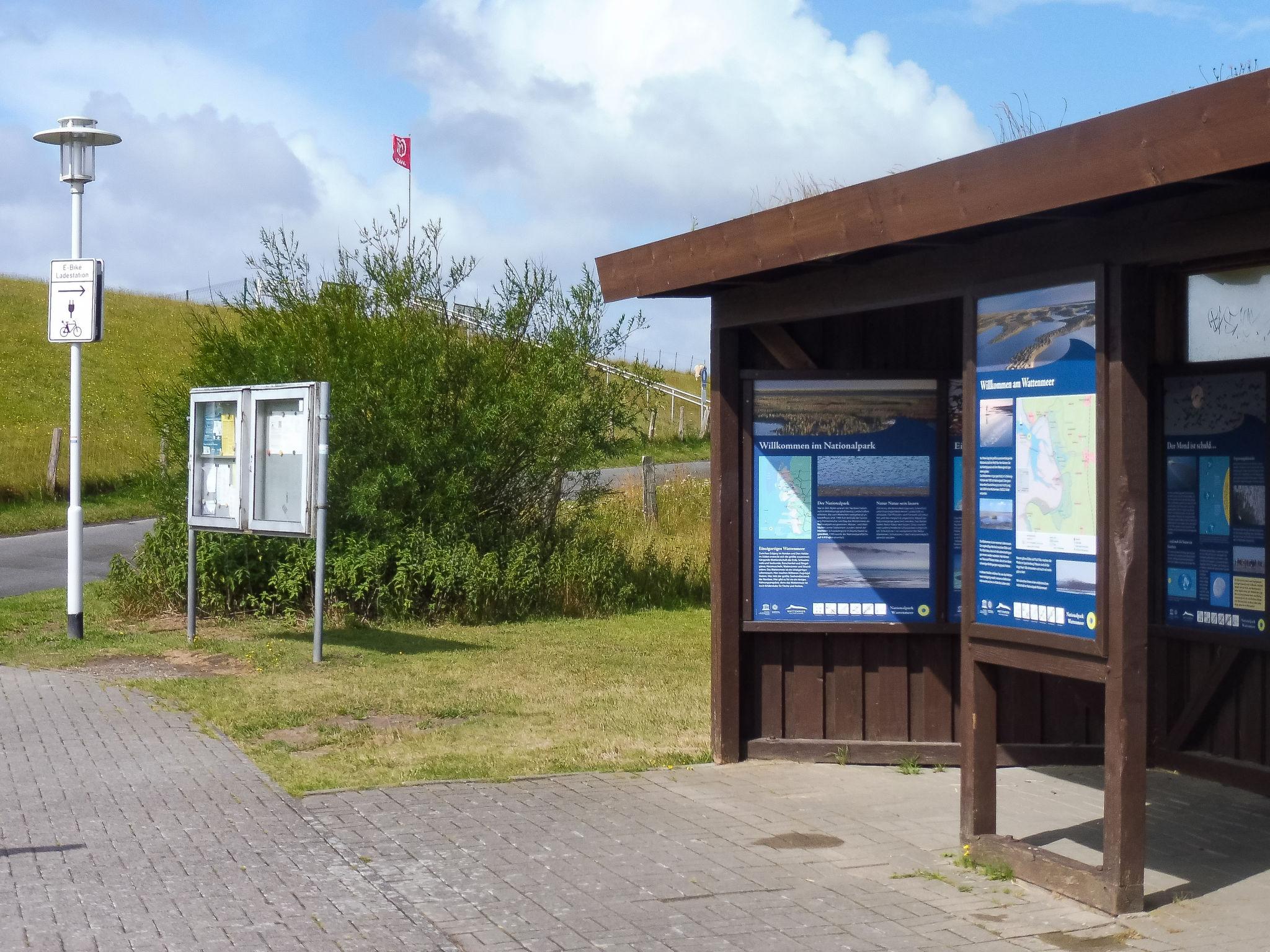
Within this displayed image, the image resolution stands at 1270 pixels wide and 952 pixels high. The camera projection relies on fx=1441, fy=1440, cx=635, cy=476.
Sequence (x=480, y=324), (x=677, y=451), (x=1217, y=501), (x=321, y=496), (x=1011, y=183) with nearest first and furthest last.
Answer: (x=1011, y=183), (x=1217, y=501), (x=321, y=496), (x=480, y=324), (x=677, y=451)

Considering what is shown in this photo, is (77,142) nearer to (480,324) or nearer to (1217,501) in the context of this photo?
(480,324)

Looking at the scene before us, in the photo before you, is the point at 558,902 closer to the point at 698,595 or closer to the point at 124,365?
the point at 698,595

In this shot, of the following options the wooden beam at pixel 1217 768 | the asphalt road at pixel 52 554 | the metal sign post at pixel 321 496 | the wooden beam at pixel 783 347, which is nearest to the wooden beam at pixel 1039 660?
the wooden beam at pixel 1217 768

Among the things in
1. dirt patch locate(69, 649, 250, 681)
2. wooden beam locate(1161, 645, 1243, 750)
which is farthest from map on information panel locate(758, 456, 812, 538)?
dirt patch locate(69, 649, 250, 681)

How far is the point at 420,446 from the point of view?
14484 millimetres

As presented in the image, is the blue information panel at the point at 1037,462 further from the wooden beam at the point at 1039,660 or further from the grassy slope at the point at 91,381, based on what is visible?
the grassy slope at the point at 91,381

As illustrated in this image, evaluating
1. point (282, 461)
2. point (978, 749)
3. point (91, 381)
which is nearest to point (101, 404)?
point (91, 381)

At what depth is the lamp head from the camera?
12.6 m

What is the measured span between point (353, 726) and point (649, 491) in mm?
13139

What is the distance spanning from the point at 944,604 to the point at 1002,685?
0.61 meters

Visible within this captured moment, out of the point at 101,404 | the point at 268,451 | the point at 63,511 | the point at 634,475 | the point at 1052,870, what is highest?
the point at 101,404

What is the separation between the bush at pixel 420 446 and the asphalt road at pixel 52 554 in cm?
161

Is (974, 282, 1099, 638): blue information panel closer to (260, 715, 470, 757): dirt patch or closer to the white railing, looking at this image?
(260, 715, 470, 757): dirt patch

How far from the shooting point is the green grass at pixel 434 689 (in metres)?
8.17
